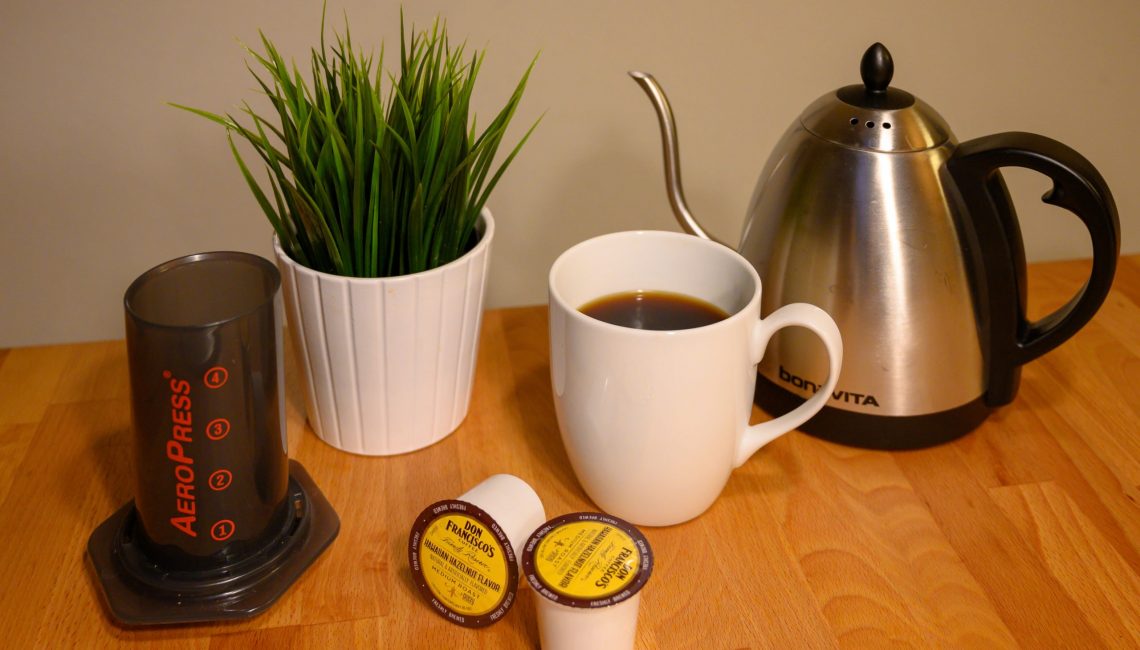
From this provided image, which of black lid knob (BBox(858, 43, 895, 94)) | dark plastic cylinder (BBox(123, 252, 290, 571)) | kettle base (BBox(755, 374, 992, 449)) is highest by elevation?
black lid knob (BBox(858, 43, 895, 94))

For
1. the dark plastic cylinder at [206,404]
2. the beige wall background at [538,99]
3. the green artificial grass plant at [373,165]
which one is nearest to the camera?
the dark plastic cylinder at [206,404]

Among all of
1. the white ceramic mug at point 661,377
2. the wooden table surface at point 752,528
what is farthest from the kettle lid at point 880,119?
the wooden table surface at point 752,528

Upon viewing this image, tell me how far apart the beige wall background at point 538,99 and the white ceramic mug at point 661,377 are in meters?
0.29

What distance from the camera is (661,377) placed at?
539mm

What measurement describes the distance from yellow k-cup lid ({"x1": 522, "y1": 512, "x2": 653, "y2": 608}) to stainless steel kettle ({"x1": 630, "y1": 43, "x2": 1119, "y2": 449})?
0.67ft

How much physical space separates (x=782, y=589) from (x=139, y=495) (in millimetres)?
359

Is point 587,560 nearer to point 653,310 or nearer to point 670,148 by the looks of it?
point 653,310

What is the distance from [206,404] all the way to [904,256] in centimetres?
41

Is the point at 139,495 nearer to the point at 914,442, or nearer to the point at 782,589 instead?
the point at 782,589

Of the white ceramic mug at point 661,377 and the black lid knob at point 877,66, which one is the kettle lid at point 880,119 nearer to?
the black lid knob at point 877,66

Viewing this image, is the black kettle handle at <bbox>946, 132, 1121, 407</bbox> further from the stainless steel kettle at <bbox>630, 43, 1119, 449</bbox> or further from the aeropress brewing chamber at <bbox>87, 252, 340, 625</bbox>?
the aeropress brewing chamber at <bbox>87, 252, 340, 625</bbox>

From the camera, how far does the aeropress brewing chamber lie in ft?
1.57

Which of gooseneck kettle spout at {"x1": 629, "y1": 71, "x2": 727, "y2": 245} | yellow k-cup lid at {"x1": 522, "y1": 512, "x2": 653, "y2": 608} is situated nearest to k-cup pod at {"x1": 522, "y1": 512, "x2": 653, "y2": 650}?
yellow k-cup lid at {"x1": 522, "y1": 512, "x2": 653, "y2": 608}

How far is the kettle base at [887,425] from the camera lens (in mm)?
651
